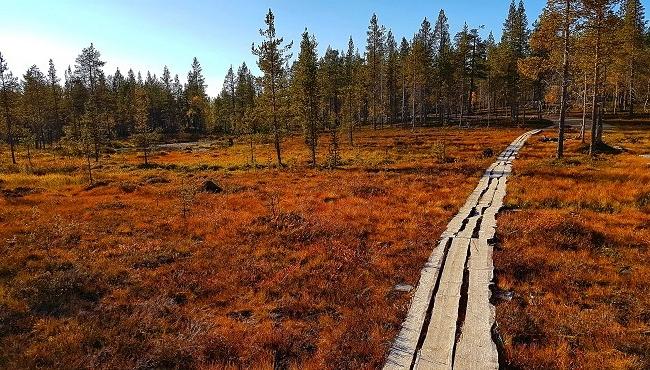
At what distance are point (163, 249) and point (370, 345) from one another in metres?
10.8

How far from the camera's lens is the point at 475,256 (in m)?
13.3

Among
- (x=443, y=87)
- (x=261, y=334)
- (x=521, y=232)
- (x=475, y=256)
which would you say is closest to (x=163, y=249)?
(x=261, y=334)

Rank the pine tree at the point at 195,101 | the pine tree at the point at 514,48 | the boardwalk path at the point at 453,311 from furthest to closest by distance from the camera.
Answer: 1. the pine tree at the point at 195,101
2. the pine tree at the point at 514,48
3. the boardwalk path at the point at 453,311

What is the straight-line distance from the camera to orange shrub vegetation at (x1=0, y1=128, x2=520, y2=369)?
8.66 meters

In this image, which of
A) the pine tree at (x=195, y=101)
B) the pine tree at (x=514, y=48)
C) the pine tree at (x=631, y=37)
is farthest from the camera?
the pine tree at (x=195, y=101)

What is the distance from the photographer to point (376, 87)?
8175 centimetres

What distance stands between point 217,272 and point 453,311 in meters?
7.78

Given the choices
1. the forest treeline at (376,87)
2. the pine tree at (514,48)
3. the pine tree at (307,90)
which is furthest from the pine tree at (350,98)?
the pine tree at (514,48)

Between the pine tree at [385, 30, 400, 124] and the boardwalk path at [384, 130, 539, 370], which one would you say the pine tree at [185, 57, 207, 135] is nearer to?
the pine tree at [385, 30, 400, 124]

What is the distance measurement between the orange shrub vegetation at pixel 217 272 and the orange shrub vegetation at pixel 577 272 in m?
2.74

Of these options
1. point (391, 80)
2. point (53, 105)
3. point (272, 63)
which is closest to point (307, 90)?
point (272, 63)

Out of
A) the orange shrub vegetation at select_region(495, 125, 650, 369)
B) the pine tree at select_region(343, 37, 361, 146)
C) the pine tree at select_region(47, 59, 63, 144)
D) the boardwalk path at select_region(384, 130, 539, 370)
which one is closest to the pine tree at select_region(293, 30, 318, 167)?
the pine tree at select_region(343, 37, 361, 146)

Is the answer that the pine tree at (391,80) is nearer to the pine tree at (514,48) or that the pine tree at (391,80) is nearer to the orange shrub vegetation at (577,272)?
the pine tree at (514,48)

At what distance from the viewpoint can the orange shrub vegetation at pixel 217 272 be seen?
8664 millimetres
